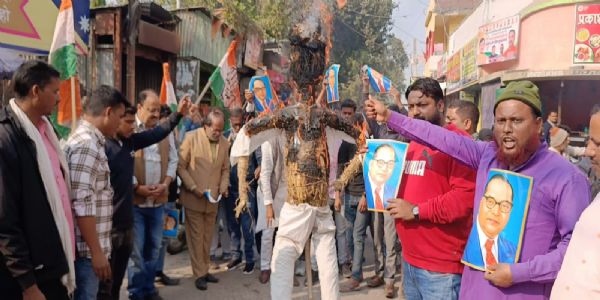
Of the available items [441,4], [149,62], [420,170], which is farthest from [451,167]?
[441,4]

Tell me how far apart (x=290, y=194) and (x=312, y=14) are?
1558mm

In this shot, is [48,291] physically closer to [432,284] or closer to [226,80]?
[432,284]

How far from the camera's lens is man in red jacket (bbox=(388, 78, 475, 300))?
2486 mm

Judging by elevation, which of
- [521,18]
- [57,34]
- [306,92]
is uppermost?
[521,18]

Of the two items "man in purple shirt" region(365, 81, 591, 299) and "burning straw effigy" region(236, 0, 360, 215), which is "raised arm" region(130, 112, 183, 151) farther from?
"man in purple shirt" region(365, 81, 591, 299)

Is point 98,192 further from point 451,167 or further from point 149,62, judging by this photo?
point 149,62

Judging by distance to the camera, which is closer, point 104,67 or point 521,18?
point 104,67

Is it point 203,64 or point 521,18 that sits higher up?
point 521,18

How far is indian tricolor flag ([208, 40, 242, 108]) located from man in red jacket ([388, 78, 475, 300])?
10.2 feet

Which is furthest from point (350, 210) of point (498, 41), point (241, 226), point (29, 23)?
point (498, 41)

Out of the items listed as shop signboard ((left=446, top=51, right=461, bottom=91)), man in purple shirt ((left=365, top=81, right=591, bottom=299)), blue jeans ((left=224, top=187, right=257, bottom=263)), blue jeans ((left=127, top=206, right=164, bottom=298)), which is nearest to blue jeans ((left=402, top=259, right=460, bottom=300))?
man in purple shirt ((left=365, top=81, right=591, bottom=299))

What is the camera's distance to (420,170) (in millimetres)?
2701

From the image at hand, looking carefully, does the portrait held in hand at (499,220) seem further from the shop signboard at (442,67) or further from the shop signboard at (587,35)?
the shop signboard at (442,67)

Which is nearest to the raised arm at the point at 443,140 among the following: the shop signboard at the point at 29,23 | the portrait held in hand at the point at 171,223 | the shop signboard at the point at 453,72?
the portrait held in hand at the point at 171,223
